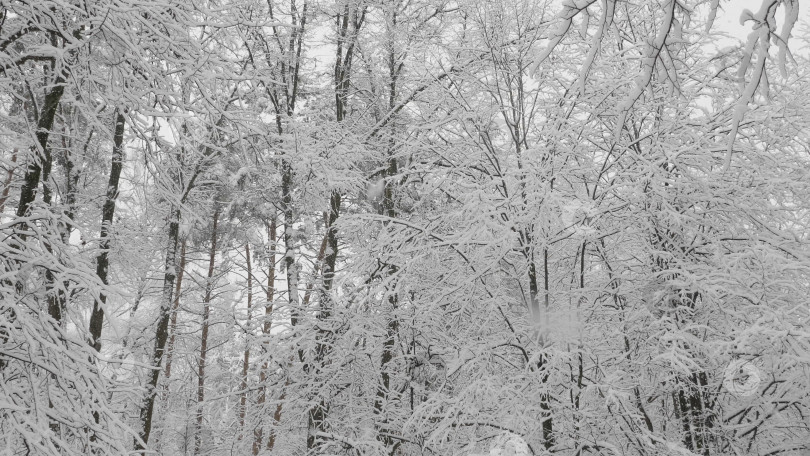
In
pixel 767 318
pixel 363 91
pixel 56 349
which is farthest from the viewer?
pixel 363 91

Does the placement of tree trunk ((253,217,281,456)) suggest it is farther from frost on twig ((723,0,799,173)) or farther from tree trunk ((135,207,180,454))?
frost on twig ((723,0,799,173))

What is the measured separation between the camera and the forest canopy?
10.3 feet

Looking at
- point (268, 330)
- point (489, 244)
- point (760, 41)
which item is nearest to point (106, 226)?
point (268, 330)

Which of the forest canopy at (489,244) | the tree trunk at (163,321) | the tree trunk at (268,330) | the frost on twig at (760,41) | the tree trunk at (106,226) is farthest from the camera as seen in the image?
the tree trunk at (163,321)

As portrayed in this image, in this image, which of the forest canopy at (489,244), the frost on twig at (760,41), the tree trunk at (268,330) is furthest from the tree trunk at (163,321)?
the frost on twig at (760,41)

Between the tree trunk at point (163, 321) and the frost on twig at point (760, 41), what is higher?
the frost on twig at point (760, 41)

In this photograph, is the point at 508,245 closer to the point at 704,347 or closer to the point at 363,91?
the point at 704,347

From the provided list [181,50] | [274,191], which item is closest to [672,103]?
[181,50]

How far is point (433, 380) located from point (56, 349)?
512 centimetres

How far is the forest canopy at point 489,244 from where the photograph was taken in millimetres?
3137

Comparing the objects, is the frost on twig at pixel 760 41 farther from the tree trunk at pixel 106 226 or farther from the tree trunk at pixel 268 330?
the tree trunk at pixel 106 226

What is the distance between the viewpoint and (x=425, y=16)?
31.5 ft

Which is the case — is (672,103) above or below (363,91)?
below

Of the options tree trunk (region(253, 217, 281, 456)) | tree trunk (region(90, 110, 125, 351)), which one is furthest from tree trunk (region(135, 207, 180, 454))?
tree trunk (region(253, 217, 281, 456))
